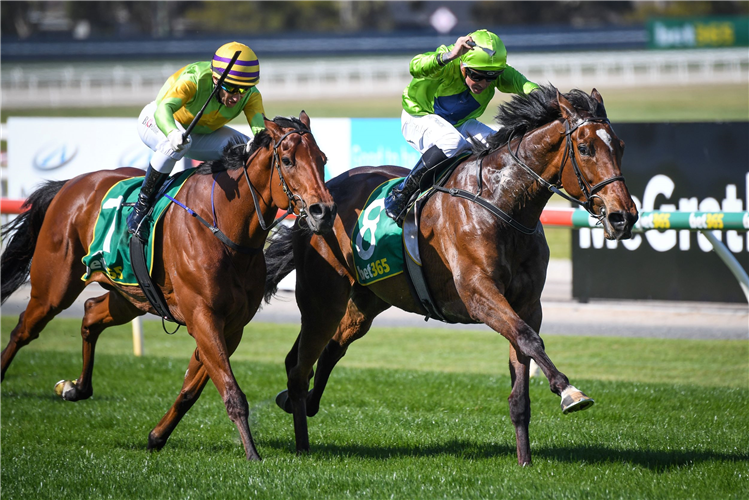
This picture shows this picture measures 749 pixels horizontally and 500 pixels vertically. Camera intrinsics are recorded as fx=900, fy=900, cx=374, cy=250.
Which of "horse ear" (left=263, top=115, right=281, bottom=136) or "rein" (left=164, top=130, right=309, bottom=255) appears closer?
"rein" (left=164, top=130, right=309, bottom=255)

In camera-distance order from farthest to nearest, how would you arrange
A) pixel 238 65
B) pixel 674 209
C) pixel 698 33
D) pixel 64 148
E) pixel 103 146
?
pixel 698 33
pixel 64 148
pixel 103 146
pixel 674 209
pixel 238 65

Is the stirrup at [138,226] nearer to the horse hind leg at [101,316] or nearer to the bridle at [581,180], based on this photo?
the horse hind leg at [101,316]

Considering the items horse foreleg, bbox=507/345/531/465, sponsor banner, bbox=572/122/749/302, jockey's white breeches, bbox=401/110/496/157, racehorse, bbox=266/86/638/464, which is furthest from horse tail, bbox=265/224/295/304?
sponsor banner, bbox=572/122/749/302

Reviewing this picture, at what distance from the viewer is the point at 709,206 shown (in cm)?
883

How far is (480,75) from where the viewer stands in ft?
16.2

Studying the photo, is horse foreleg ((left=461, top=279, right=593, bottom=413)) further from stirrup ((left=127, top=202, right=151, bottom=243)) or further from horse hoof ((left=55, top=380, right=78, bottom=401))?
horse hoof ((left=55, top=380, right=78, bottom=401))

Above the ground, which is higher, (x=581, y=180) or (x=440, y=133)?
(x=440, y=133)

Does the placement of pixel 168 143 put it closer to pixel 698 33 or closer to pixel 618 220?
pixel 618 220

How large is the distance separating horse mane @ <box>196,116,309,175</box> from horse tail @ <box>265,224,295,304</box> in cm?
84

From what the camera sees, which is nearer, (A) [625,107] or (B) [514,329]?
(B) [514,329]

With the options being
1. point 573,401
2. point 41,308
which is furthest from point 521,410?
point 41,308

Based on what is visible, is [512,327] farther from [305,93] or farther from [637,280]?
[305,93]

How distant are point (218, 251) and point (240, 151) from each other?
1.87 ft

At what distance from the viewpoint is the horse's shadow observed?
15.4ft
